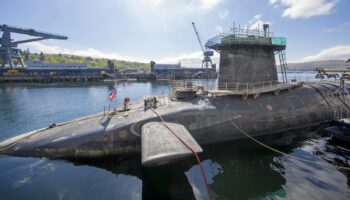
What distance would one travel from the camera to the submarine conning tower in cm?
2289

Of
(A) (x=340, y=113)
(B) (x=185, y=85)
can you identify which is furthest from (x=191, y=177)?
(A) (x=340, y=113)

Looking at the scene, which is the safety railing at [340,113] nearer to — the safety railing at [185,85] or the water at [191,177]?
the water at [191,177]


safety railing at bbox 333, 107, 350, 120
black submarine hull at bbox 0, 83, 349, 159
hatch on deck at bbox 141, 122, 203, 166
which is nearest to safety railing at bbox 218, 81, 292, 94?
black submarine hull at bbox 0, 83, 349, 159

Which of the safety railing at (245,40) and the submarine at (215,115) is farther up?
the safety railing at (245,40)

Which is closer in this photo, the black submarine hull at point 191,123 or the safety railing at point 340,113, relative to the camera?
the black submarine hull at point 191,123

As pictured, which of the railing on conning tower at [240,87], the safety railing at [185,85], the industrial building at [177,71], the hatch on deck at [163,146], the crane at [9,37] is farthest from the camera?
the industrial building at [177,71]

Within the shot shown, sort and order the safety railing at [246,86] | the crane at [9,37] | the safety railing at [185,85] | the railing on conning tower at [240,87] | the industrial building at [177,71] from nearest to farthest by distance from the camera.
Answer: the railing on conning tower at [240,87] < the safety railing at [185,85] < the safety railing at [246,86] < the crane at [9,37] < the industrial building at [177,71]

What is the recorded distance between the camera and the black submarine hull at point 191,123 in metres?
15.9

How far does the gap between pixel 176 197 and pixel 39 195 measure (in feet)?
25.3

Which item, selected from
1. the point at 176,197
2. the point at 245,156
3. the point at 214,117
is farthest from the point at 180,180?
the point at 214,117

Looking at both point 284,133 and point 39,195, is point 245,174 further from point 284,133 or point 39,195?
point 39,195

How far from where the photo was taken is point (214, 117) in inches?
744

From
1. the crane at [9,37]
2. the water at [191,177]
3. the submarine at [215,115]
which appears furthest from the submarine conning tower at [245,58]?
the crane at [9,37]

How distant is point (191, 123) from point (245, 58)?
1067 cm
